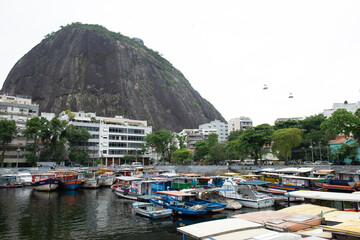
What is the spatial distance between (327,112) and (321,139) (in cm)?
3614

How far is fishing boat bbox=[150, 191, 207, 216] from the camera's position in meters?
23.4

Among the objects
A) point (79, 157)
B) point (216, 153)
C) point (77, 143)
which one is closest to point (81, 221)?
point (79, 157)

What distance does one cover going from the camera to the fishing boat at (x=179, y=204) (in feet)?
76.7

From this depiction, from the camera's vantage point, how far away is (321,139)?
68500mm

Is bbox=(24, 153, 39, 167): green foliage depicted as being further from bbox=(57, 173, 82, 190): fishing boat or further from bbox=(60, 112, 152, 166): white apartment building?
bbox=(57, 173, 82, 190): fishing boat

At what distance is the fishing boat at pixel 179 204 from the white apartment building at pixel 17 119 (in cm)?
5312

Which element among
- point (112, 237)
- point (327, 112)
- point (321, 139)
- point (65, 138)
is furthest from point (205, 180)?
point (327, 112)

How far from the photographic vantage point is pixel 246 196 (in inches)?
1166

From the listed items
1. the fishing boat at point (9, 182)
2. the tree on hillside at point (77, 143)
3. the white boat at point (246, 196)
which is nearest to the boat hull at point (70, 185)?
the fishing boat at point (9, 182)

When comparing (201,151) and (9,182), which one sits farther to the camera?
(201,151)

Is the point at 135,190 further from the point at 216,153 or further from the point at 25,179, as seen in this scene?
the point at 216,153

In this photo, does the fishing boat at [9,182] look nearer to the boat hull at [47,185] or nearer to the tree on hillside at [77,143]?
the boat hull at [47,185]

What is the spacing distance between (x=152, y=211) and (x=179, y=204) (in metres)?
2.86

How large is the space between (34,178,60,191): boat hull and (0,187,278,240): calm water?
398 inches
